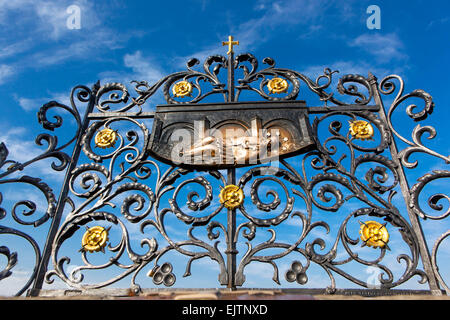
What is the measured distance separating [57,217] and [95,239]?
1.73ft

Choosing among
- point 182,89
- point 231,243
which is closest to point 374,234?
point 231,243

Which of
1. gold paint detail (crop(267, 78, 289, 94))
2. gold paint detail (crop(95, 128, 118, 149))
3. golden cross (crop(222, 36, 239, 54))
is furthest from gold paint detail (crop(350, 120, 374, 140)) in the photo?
gold paint detail (crop(95, 128, 118, 149))

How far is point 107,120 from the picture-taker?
3.93 m

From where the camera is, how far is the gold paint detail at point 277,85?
3.92m

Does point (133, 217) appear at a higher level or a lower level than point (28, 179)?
lower

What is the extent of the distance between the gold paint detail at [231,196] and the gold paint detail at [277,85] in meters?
1.38

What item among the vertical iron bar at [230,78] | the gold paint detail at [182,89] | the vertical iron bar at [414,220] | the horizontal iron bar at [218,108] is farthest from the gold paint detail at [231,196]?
the vertical iron bar at [414,220]

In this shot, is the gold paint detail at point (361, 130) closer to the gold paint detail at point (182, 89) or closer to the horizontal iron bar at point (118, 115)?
the gold paint detail at point (182, 89)

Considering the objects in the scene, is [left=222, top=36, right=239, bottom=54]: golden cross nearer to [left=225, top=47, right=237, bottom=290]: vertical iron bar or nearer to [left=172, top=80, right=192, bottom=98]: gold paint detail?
[left=172, top=80, right=192, bottom=98]: gold paint detail

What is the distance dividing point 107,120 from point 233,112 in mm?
1561

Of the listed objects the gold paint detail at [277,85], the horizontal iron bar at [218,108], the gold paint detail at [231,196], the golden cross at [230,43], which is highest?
the golden cross at [230,43]
